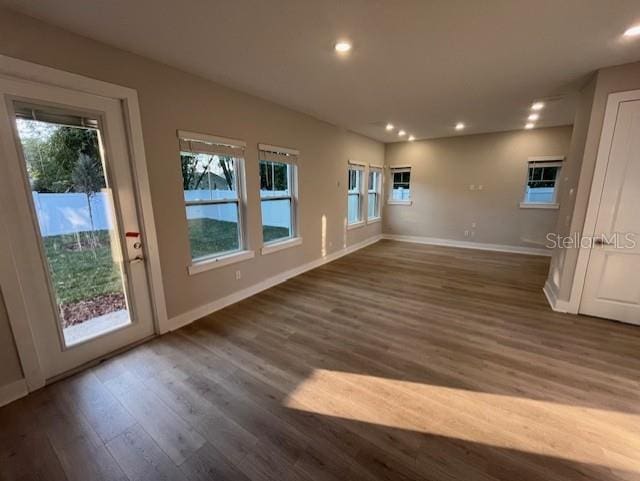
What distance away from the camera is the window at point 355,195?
6466 millimetres

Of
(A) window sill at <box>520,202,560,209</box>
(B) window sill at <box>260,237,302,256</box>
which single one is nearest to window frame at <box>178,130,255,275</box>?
(B) window sill at <box>260,237,302,256</box>

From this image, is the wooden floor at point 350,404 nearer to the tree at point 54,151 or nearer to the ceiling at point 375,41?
the tree at point 54,151

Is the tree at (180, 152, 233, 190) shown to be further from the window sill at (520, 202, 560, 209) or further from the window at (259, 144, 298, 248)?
the window sill at (520, 202, 560, 209)

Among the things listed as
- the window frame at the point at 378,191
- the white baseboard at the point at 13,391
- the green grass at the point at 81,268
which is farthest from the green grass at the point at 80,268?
the window frame at the point at 378,191

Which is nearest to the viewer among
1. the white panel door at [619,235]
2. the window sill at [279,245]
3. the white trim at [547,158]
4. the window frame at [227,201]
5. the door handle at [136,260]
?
the door handle at [136,260]

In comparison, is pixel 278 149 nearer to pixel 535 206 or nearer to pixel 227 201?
pixel 227 201

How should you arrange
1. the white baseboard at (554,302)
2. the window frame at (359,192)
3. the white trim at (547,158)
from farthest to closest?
the window frame at (359,192)
the white trim at (547,158)
the white baseboard at (554,302)

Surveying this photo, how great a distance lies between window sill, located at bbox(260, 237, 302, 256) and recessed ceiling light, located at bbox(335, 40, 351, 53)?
2661 mm

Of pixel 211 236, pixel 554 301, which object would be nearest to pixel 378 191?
pixel 554 301

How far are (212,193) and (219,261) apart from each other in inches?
33.6

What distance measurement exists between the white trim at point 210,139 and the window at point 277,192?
15.1 inches

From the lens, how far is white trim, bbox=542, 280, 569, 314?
3325 millimetres

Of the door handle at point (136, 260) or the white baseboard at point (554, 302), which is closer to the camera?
the door handle at point (136, 260)

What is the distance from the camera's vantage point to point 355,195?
22.0 feet
